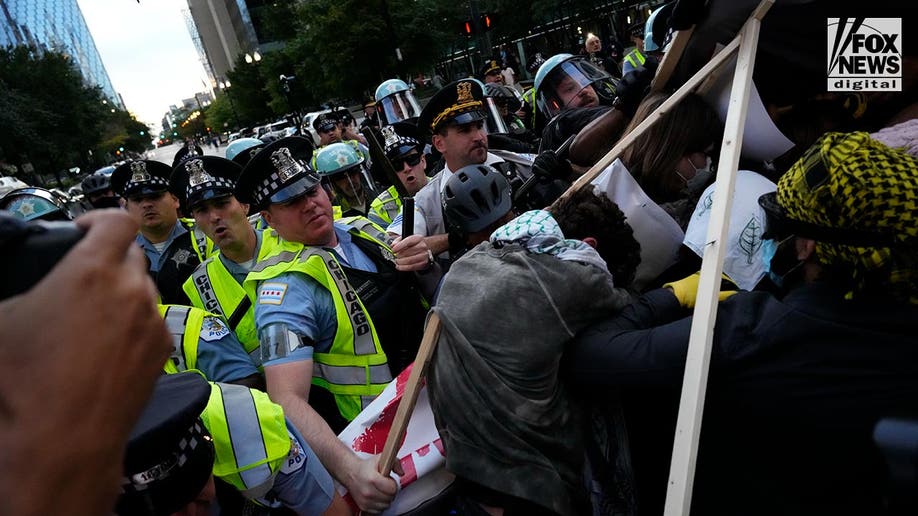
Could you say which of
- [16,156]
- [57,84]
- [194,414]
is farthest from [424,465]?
[57,84]

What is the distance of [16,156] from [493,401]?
3224 centimetres

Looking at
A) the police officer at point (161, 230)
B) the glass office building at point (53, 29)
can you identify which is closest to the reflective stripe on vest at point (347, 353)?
the police officer at point (161, 230)

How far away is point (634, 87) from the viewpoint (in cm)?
271

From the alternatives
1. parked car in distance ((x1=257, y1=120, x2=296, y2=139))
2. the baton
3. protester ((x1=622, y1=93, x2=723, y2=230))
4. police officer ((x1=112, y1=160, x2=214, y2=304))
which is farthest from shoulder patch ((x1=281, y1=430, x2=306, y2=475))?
parked car in distance ((x1=257, y1=120, x2=296, y2=139))

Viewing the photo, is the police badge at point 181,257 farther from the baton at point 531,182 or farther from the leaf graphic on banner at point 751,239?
the leaf graphic on banner at point 751,239

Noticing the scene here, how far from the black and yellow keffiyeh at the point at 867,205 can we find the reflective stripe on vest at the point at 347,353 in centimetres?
194

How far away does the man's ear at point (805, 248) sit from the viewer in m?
1.39

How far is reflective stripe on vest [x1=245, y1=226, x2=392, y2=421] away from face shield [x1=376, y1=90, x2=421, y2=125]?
5966 millimetres

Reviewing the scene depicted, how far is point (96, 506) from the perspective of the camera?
2.02 feet

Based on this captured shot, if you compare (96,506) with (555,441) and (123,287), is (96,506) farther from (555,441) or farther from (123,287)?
(555,441)

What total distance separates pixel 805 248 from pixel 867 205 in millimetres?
224

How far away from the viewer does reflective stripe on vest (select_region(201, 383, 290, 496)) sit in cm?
158

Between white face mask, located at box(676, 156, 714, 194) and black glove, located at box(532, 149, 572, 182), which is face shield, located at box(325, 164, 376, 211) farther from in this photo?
white face mask, located at box(676, 156, 714, 194)

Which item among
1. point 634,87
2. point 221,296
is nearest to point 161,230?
point 221,296
